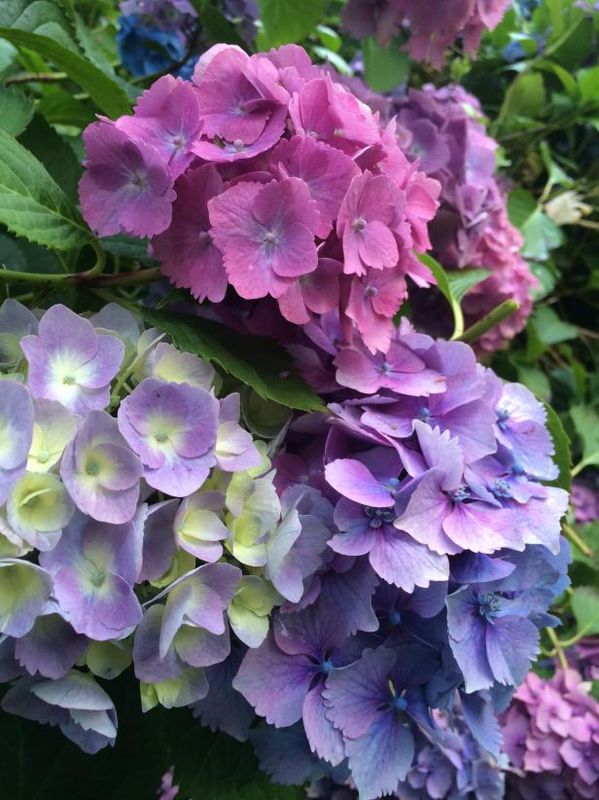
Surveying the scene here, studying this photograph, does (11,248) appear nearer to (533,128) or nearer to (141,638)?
(141,638)

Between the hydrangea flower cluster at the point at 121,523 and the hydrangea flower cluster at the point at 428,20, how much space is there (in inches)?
15.6

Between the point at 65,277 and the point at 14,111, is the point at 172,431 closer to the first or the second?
the point at 65,277

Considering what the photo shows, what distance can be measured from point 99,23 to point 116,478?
0.65 meters

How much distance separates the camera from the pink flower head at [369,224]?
0.38 meters

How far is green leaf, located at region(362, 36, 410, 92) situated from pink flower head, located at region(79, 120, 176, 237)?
0.42 m

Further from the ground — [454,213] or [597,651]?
[454,213]

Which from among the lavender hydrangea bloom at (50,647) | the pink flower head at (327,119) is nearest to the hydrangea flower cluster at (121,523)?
the lavender hydrangea bloom at (50,647)

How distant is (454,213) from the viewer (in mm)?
675

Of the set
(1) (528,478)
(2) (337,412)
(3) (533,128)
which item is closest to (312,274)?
(2) (337,412)

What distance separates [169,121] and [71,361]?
5.1 inches

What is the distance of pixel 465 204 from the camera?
0.68m

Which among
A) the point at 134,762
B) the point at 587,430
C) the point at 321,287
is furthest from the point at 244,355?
the point at 587,430

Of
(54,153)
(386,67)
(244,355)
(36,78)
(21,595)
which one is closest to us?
(21,595)

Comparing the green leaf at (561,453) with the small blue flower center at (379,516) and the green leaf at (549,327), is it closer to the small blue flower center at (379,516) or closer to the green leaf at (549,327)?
the small blue flower center at (379,516)
